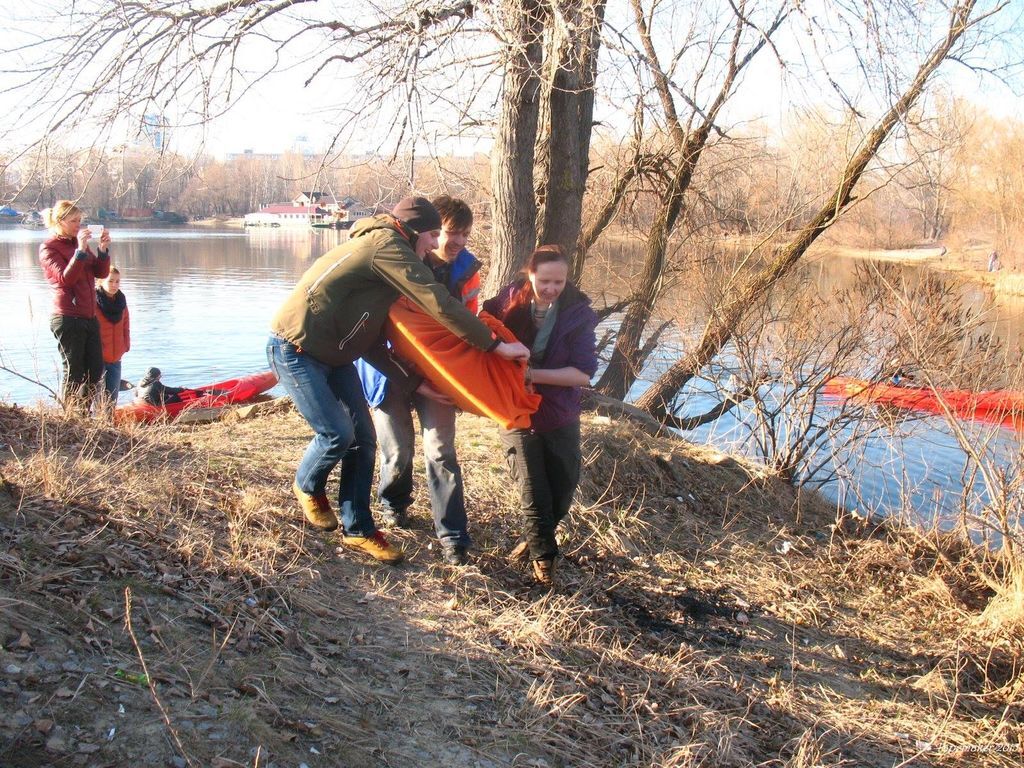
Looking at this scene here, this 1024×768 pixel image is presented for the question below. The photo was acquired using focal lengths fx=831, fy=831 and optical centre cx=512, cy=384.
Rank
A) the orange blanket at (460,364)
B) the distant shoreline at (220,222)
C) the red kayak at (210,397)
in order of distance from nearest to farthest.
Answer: the orange blanket at (460,364) → the red kayak at (210,397) → the distant shoreline at (220,222)

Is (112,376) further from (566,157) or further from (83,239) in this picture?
(566,157)

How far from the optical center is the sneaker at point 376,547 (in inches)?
174

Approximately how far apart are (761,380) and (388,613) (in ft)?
18.7

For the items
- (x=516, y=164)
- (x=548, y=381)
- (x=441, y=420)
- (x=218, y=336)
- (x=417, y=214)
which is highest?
(x=516, y=164)

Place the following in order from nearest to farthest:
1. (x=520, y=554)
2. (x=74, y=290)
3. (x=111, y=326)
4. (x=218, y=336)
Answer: (x=520, y=554), (x=74, y=290), (x=111, y=326), (x=218, y=336)

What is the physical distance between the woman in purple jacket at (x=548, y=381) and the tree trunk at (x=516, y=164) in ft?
9.19

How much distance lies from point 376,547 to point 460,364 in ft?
3.59

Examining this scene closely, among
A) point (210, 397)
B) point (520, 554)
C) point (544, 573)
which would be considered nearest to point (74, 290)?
point (210, 397)

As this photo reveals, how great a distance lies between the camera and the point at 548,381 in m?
4.36

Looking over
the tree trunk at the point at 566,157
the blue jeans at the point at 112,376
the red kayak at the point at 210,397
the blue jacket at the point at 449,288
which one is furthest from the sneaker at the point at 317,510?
the red kayak at the point at 210,397

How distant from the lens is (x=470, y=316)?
4023 mm

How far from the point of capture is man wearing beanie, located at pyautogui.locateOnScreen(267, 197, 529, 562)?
13.1ft

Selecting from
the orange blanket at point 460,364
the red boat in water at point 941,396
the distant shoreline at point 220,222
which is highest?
the distant shoreline at point 220,222

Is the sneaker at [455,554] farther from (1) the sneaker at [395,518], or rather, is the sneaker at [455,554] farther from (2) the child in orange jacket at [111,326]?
(2) the child in orange jacket at [111,326]
